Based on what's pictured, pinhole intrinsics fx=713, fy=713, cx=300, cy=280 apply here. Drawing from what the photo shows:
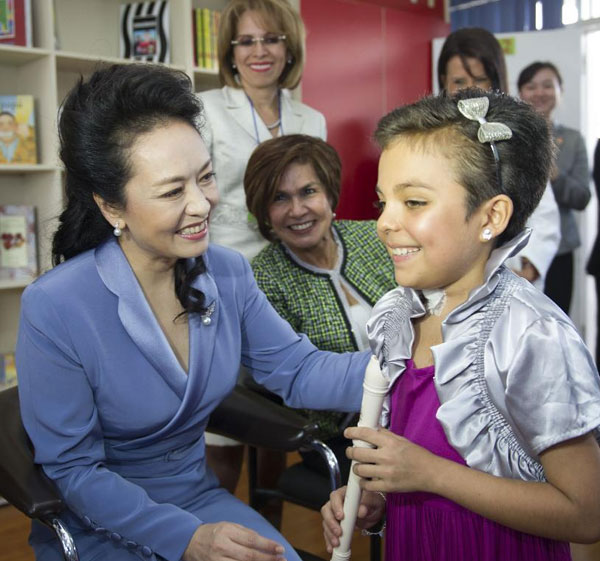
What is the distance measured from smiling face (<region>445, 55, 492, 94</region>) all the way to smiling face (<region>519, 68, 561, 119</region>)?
4.21 feet

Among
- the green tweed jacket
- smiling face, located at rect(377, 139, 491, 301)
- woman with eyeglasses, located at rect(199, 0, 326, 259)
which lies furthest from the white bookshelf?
smiling face, located at rect(377, 139, 491, 301)

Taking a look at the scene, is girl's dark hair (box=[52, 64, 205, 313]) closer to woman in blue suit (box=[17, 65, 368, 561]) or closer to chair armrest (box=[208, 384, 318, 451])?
woman in blue suit (box=[17, 65, 368, 561])

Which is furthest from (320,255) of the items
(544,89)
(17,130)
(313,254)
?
(544,89)

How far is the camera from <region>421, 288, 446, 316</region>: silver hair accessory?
1.16m

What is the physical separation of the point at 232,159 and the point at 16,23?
4.36 ft

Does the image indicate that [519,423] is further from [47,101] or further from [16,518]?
[47,101]

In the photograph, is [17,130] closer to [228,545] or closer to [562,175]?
[228,545]

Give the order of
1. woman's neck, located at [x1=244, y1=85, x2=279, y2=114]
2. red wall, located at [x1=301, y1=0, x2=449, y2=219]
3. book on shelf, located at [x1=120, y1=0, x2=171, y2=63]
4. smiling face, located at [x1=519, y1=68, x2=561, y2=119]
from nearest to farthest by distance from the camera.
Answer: woman's neck, located at [x1=244, y1=85, x2=279, y2=114], book on shelf, located at [x1=120, y1=0, x2=171, y2=63], smiling face, located at [x1=519, y1=68, x2=561, y2=119], red wall, located at [x1=301, y1=0, x2=449, y2=219]

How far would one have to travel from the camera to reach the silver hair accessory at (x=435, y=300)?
1161 millimetres

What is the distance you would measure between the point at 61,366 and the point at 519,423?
0.77m

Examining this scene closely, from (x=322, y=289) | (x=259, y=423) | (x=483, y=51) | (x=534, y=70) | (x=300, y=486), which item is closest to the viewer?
(x=259, y=423)

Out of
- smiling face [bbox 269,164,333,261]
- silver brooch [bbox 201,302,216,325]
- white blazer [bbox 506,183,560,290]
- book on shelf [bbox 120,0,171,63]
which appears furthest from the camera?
book on shelf [bbox 120,0,171,63]

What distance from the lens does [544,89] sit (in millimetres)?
3590

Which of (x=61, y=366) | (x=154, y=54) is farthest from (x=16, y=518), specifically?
(x=154, y=54)
